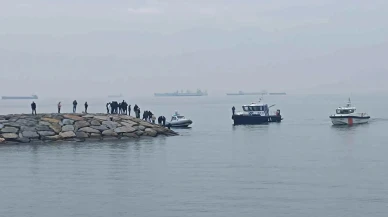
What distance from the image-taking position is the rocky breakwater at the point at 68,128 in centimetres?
5800

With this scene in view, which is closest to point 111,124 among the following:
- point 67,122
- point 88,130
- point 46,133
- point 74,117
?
point 88,130

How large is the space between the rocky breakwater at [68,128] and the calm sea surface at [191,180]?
10.7 ft

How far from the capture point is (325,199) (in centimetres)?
2961

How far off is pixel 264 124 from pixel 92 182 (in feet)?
205

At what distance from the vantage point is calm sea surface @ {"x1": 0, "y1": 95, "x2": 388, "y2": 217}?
27.9 meters

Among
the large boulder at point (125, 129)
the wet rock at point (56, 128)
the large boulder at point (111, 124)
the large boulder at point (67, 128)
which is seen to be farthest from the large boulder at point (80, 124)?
the large boulder at point (125, 129)

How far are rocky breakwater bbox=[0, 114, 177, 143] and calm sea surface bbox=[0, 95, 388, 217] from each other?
3253 millimetres

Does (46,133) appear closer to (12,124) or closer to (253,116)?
(12,124)

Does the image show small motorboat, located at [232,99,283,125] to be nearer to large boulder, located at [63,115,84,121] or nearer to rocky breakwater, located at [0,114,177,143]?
rocky breakwater, located at [0,114,177,143]

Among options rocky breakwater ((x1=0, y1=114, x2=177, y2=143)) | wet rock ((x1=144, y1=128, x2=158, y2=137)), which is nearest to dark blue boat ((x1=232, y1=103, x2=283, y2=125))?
wet rock ((x1=144, y1=128, x2=158, y2=137))

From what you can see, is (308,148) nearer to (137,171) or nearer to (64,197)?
(137,171)

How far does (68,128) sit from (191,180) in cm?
2755

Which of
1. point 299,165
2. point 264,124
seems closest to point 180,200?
point 299,165

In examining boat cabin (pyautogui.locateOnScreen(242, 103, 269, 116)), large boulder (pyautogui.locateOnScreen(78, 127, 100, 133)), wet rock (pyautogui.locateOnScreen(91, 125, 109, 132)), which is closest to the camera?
large boulder (pyautogui.locateOnScreen(78, 127, 100, 133))
